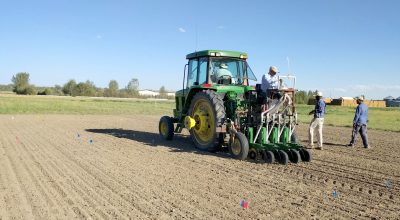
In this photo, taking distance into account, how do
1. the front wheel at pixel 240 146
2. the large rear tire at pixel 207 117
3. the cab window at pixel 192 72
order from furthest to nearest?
the cab window at pixel 192 72
the large rear tire at pixel 207 117
the front wheel at pixel 240 146

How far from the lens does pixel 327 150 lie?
10.6 metres

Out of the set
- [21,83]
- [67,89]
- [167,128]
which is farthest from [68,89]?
[167,128]

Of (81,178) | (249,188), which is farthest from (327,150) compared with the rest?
(81,178)

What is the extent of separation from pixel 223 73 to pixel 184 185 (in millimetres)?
4595

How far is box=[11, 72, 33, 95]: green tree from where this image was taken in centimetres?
8312

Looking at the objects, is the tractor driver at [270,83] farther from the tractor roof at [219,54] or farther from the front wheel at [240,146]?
the tractor roof at [219,54]

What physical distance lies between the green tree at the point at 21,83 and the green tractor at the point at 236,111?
80.4m

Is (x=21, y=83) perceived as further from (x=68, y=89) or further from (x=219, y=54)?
(x=219, y=54)

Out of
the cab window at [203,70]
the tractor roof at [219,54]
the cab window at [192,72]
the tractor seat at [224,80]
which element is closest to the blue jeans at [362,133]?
the tractor roof at [219,54]

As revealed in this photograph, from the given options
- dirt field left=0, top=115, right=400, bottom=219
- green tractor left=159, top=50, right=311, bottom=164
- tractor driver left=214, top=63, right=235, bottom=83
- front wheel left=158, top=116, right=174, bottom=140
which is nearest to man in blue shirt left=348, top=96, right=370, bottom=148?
dirt field left=0, top=115, right=400, bottom=219

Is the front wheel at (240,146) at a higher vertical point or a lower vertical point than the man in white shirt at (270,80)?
lower

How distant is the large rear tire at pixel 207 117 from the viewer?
9176 mm

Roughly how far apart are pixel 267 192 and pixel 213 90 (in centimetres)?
430

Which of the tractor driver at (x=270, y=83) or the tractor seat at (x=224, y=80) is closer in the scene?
the tractor driver at (x=270, y=83)
